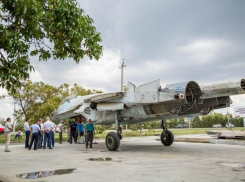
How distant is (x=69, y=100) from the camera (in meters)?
17.4

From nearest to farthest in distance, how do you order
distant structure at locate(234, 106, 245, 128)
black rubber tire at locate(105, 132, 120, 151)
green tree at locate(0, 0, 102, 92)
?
green tree at locate(0, 0, 102, 92), black rubber tire at locate(105, 132, 120, 151), distant structure at locate(234, 106, 245, 128)

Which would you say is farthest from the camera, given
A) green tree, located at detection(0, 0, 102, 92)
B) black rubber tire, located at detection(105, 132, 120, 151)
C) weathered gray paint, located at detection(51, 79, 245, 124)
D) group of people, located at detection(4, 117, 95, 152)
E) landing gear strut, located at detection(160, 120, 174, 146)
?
landing gear strut, located at detection(160, 120, 174, 146)

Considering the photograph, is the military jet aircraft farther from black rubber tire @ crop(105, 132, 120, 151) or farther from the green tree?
the green tree

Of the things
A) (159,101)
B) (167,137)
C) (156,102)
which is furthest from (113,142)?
(167,137)

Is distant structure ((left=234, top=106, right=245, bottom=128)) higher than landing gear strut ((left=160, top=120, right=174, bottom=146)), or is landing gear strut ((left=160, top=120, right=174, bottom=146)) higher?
distant structure ((left=234, top=106, right=245, bottom=128))

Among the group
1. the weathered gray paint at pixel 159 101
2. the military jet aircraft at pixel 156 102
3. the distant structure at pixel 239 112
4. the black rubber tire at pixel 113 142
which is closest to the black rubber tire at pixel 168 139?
the military jet aircraft at pixel 156 102

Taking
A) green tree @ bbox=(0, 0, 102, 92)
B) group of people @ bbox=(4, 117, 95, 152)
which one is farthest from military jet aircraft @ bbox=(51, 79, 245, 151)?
green tree @ bbox=(0, 0, 102, 92)

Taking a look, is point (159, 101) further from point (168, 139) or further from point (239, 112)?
point (239, 112)

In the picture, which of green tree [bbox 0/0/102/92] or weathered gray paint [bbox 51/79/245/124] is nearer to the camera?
green tree [bbox 0/0/102/92]

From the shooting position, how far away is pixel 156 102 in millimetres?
10750

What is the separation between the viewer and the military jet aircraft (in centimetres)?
1025

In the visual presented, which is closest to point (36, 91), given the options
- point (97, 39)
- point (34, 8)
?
point (97, 39)

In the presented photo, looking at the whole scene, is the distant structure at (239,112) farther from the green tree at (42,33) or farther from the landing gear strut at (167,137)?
the green tree at (42,33)

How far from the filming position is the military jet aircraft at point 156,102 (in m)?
10.2
